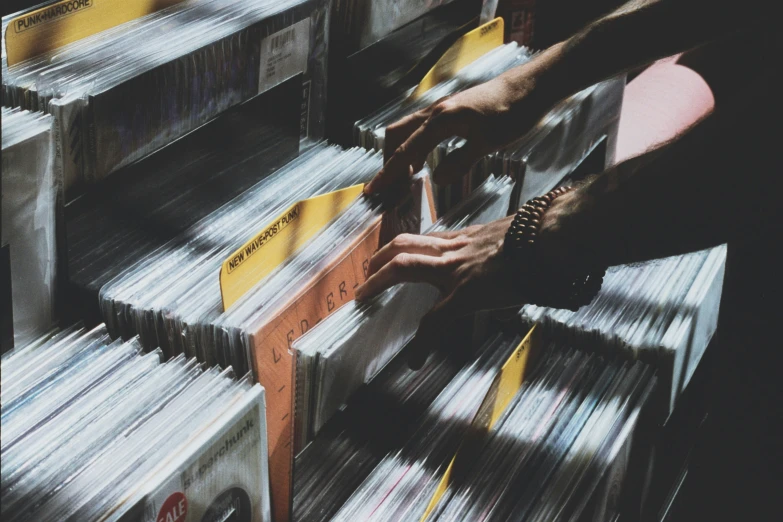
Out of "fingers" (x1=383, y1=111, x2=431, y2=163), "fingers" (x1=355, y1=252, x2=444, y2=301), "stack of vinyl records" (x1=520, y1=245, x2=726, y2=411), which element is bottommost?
"stack of vinyl records" (x1=520, y1=245, x2=726, y2=411)

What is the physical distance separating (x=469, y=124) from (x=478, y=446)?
504 millimetres

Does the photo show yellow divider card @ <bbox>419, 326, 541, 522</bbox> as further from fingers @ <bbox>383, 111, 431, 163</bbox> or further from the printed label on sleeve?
the printed label on sleeve

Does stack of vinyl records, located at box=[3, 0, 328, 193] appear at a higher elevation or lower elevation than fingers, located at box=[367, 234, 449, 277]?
higher

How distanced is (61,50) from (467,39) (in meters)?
0.82

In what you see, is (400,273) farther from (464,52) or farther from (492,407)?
(464,52)

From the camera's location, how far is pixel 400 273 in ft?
3.88

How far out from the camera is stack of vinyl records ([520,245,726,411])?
150 centimetres

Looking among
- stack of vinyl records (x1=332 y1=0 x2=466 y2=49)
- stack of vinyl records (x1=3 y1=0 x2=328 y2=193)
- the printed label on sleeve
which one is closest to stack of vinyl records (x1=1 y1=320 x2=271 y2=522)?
stack of vinyl records (x1=3 y1=0 x2=328 y2=193)

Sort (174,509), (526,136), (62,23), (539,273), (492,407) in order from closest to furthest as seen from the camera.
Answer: (174,509)
(62,23)
(539,273)
(492,407)
(526,136)

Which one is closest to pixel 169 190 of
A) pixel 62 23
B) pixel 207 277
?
pixel 207 277

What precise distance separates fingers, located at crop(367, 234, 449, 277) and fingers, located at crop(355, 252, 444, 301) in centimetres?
3

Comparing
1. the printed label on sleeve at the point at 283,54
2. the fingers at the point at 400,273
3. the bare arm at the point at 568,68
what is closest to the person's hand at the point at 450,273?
the fingers at the point at 400,273

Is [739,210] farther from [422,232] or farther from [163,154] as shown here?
[163,154]

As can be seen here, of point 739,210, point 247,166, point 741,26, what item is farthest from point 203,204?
point 741,26
